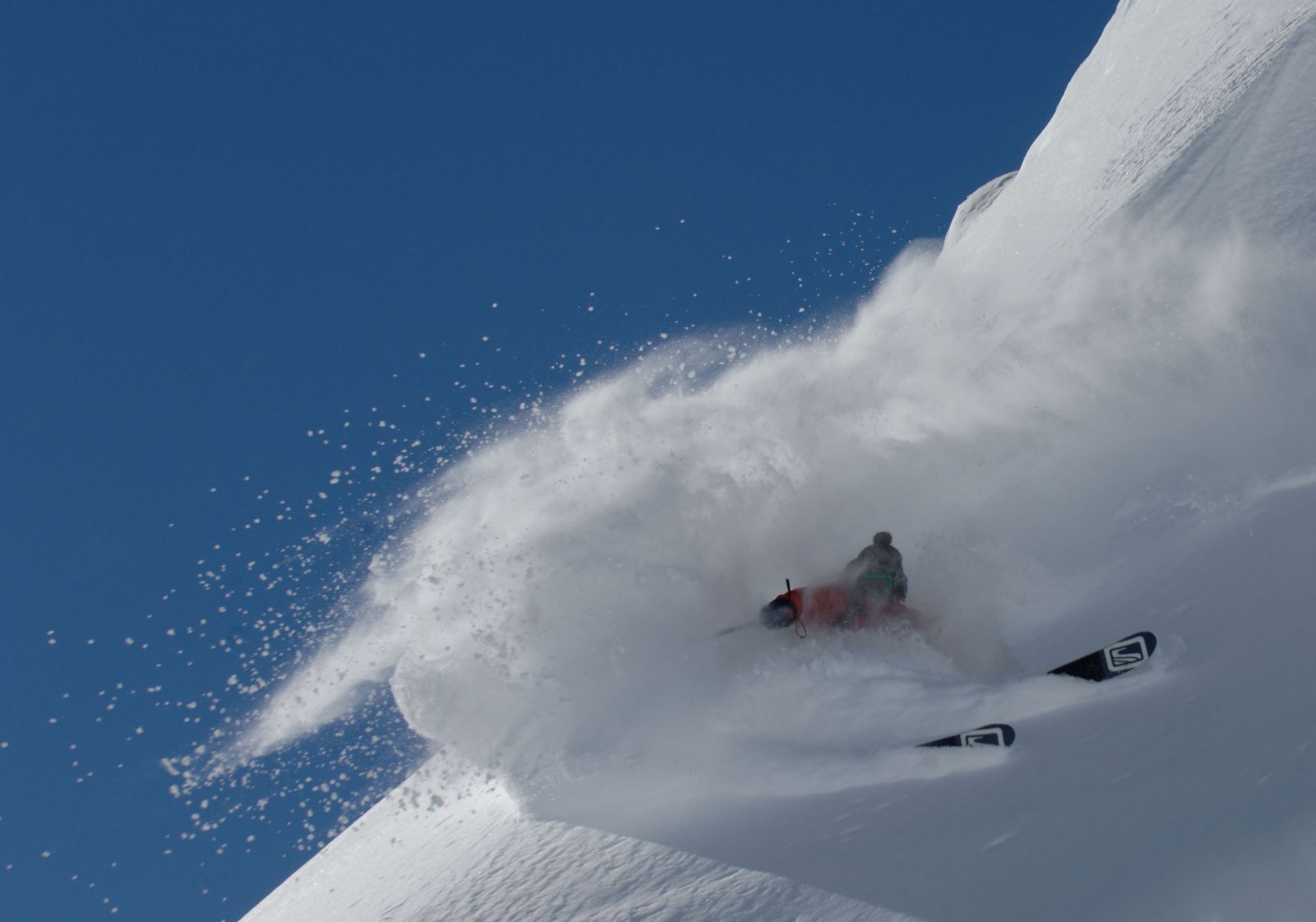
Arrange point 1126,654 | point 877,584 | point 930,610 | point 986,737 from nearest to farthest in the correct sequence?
point 986,737, point 1126,654, point 877,584, point 930,610

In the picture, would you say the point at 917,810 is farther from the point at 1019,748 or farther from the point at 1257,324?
the point at 1257,324

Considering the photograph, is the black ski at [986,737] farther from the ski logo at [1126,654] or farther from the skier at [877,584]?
the skier at [877,584]

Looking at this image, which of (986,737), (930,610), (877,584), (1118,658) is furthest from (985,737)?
(930,610)

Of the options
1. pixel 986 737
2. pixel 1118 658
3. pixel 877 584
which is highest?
pixel 877 584

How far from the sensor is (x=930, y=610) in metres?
8.73

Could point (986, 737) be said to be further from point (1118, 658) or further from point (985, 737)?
point (1118, 658)

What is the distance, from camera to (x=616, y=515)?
10.1 m

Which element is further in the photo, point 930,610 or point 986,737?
point 930,610

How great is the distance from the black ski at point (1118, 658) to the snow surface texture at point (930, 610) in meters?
0.09

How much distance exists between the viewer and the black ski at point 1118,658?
6723 mm

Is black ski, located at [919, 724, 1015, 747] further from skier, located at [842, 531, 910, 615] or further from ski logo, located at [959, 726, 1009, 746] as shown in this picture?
skier, located at [842, 531, 910, 615]

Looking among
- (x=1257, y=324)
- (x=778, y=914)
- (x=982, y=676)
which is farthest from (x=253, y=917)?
(x=1257, y=324)

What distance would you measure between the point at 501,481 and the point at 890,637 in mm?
5324

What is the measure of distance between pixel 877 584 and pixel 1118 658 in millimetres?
1861
